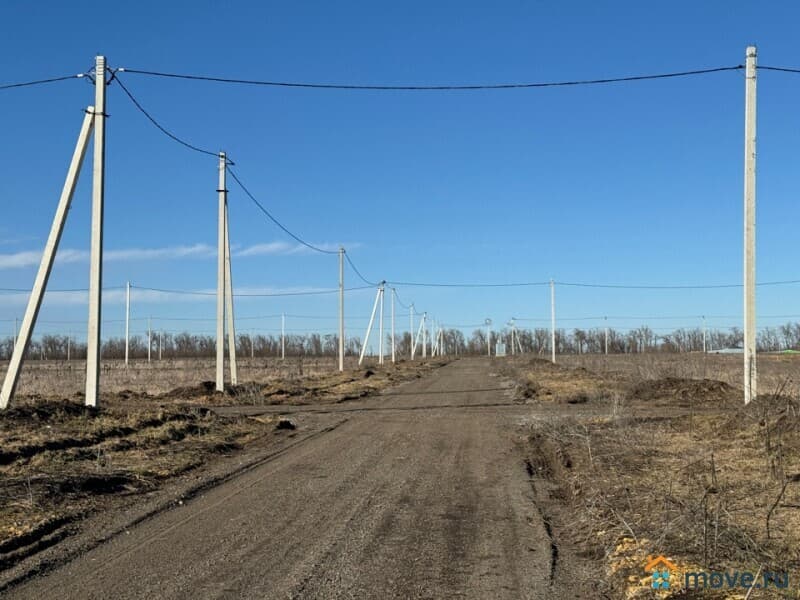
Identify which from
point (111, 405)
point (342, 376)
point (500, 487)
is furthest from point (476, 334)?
point (500, 487)

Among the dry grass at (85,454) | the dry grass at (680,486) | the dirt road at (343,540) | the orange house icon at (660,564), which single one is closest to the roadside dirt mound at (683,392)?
the dry grass at (680,486)

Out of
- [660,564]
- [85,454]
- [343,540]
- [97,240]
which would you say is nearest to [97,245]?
[97,240]

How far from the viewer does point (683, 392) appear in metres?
25.4

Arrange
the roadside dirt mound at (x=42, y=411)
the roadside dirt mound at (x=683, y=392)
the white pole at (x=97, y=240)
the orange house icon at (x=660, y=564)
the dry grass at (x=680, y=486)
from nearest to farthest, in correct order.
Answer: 1. the orange house icon at (x=660, y=564)
2. the dry grass at (x=680, y=486)
3. the roadside dirt mound at (x=42, y=411)
4. the white pole at (x=97, y=240)
5. the roadside dirt mound at (x=683, y=392)

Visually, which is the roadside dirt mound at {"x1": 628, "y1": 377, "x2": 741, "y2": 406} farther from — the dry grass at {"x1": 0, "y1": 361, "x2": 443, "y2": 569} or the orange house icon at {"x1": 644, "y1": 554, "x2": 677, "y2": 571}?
the orange house icon at {"x1": 644, "y1": 554, "x2": 677, "y2": 571}

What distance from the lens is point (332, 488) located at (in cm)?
1036

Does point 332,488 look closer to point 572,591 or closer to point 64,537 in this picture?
point 64,537

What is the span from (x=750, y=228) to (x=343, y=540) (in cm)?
1368

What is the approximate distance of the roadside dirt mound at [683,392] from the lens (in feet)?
80.1

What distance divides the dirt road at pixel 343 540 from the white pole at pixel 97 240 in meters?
7.96

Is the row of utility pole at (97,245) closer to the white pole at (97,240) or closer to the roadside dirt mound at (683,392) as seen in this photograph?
the white pole at (97,240)

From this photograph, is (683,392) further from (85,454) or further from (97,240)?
(85,454)

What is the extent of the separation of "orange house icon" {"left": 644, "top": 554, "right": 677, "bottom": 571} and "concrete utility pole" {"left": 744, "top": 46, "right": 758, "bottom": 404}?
12.2 metres

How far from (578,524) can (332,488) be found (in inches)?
136
